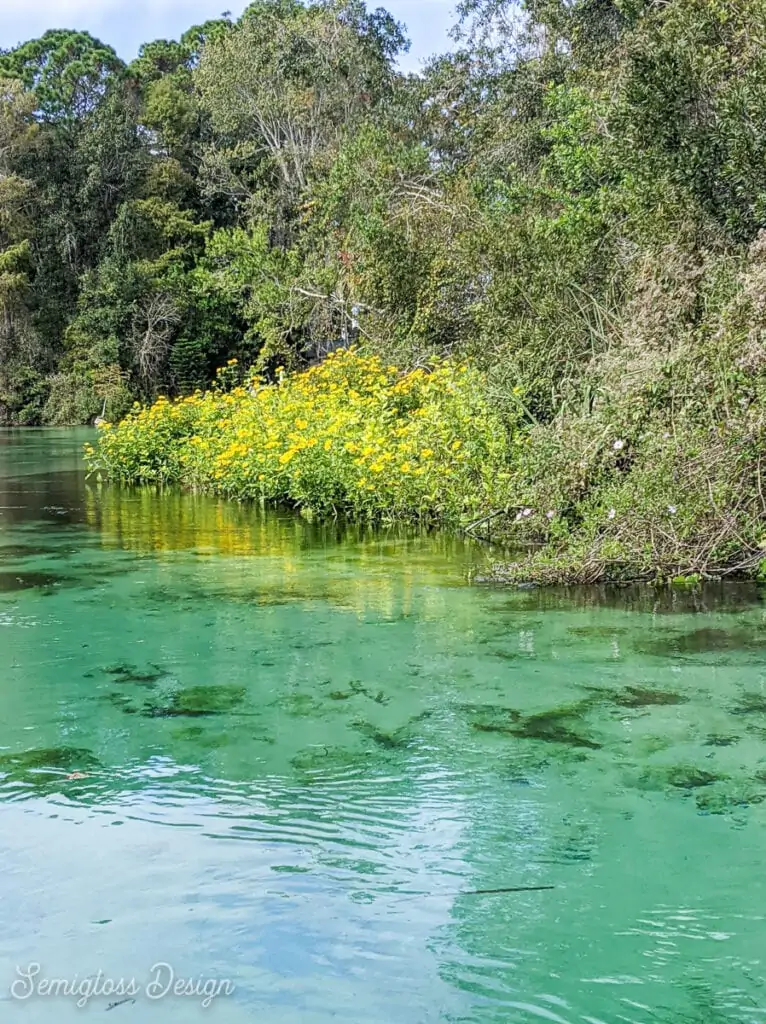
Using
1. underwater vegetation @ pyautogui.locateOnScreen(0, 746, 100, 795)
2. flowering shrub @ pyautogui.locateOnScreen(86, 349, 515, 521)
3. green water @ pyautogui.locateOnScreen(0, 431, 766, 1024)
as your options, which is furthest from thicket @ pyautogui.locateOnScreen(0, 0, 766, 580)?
underwater vegetation @ pyautogui.locateOnScreen(0, 746, 100, 795)

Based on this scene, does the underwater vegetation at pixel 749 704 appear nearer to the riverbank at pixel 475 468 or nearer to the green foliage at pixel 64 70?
the riverbank at pixel 475 468

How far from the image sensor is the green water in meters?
2.19

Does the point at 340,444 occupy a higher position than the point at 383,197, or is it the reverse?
the point at 383,197

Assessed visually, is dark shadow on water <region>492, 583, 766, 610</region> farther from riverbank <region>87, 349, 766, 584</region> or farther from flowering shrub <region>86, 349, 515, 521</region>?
flowering shrub <region>86, 349, 515, 521</region>

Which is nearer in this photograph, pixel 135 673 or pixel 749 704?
pixel 749 704

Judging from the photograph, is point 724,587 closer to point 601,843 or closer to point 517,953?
point 601,843

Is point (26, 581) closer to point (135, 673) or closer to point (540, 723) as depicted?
point (135, 673)

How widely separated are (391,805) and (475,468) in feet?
16.4

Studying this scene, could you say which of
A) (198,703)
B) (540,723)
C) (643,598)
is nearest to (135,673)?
(198,703)

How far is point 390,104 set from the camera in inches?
843

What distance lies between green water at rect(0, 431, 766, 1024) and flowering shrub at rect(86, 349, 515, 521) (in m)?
2.31

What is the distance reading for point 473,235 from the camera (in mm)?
10477

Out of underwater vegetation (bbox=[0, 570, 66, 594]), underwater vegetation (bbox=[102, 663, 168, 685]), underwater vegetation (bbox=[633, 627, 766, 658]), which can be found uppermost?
underwater vegetation (bbox=[0, 570, 66, 594])

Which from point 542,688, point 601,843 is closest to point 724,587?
point 542,688
